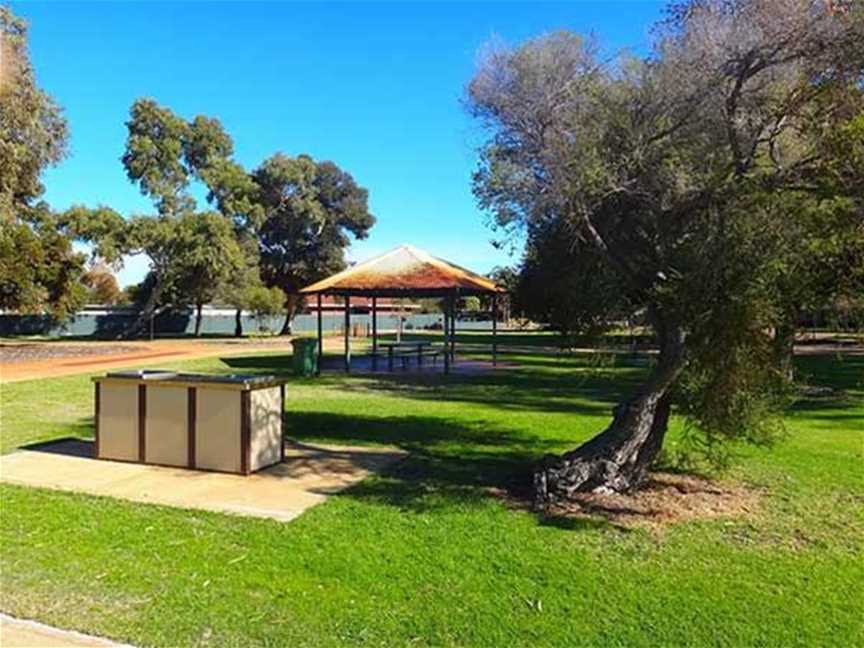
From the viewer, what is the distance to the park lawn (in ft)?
13.6

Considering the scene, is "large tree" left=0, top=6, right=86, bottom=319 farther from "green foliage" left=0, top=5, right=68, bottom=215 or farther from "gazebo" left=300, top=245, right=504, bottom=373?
"gazebo" left=300, top=245, right=504, bottom=373

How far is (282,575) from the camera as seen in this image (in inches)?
193

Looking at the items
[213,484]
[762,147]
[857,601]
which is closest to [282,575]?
[213,484]

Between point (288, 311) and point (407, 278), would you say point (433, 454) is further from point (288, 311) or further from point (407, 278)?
point (288, 311)

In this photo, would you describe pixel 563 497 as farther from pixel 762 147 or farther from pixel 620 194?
pixel 762 147

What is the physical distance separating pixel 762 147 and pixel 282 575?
552cm

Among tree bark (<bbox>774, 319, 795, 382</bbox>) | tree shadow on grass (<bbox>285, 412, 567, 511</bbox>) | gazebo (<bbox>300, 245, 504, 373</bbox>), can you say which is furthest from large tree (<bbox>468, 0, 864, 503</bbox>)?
gazebo (<bbox>300, 245, 504, 373</bbox>)

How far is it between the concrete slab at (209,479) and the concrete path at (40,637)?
229cm

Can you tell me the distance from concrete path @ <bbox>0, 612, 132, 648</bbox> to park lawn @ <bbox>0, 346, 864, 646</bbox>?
109mm

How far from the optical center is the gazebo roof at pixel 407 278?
19.6 m

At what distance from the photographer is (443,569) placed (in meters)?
5.05

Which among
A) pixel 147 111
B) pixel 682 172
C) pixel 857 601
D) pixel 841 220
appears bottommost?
pixel 857 601

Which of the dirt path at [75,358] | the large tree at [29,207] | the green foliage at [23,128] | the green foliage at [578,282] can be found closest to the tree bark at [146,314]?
the large tree at [29,207]

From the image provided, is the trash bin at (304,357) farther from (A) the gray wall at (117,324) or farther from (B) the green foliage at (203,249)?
(A) the gray wall at (117,324)
